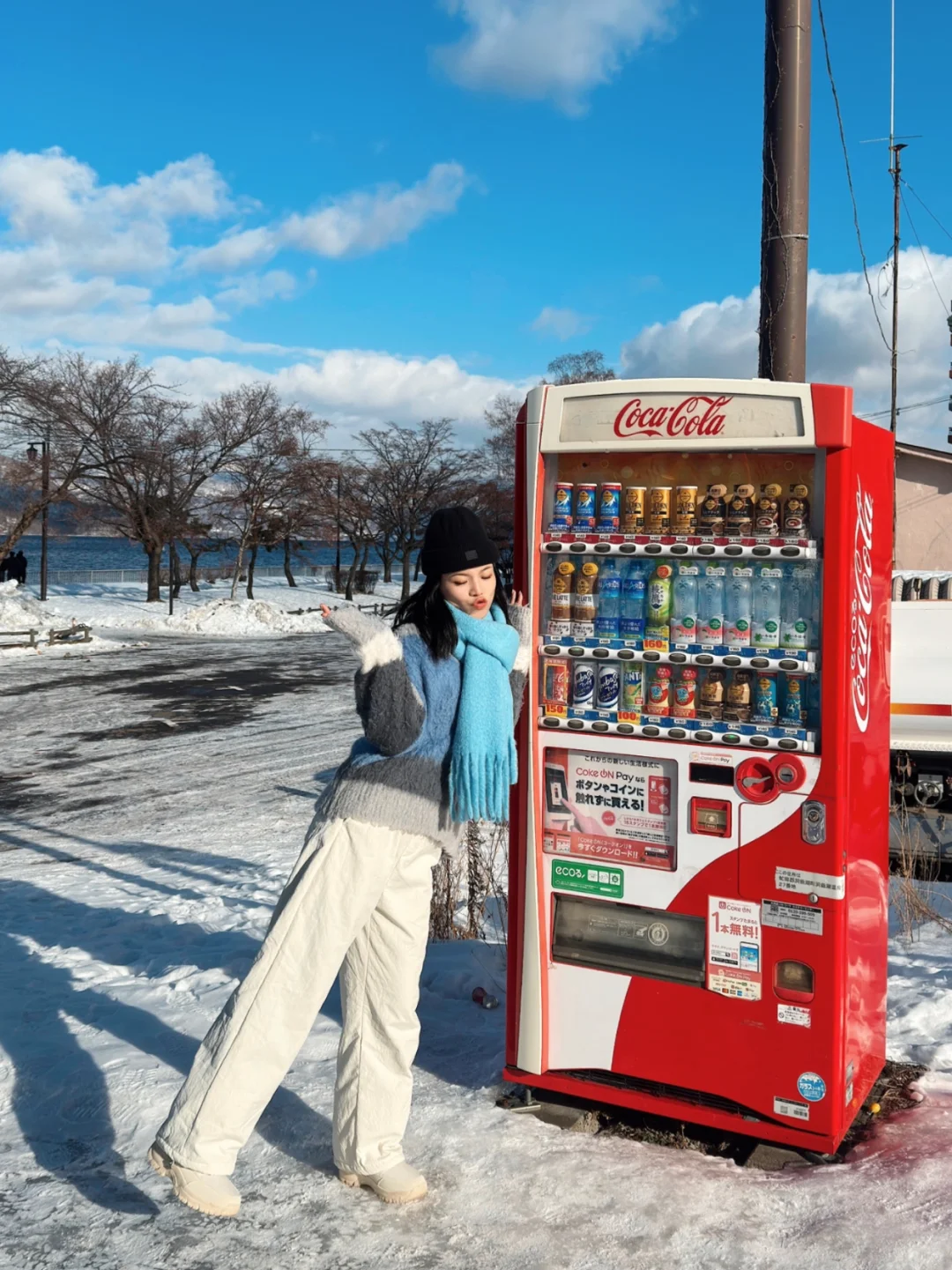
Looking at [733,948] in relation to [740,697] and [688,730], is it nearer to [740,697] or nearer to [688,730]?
[688,730]

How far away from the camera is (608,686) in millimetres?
3961

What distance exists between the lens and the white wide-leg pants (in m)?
3.11

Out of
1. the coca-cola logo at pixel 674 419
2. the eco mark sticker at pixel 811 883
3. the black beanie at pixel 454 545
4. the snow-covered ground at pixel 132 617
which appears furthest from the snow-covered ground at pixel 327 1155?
the snow-covered ground at pixel 132 617

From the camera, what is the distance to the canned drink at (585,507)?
399 cm

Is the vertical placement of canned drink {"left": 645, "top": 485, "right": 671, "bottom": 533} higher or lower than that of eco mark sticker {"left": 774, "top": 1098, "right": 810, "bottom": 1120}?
higher

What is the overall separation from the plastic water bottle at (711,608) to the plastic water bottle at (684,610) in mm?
19

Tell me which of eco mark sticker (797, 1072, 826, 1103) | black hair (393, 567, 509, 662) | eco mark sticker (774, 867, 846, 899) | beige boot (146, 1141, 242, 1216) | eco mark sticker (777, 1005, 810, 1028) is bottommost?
beige boot (146, 1141, 242, 1216)

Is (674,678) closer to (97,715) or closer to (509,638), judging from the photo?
(509,638)

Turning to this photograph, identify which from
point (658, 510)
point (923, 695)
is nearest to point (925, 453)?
point (923, 695)

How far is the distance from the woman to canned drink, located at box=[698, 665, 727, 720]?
810 millimetres

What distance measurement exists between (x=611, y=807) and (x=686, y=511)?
110 cm

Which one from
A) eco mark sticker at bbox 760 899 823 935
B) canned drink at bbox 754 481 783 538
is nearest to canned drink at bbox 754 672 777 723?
canned drink at bbox 754 481 783 538

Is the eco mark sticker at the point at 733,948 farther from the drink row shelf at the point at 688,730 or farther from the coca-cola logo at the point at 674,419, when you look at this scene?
the coca-cola logo at the point at 674,419

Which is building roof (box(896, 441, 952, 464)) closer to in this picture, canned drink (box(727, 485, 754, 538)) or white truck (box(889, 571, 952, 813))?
white truck (box(889, 571, 952, 813))
